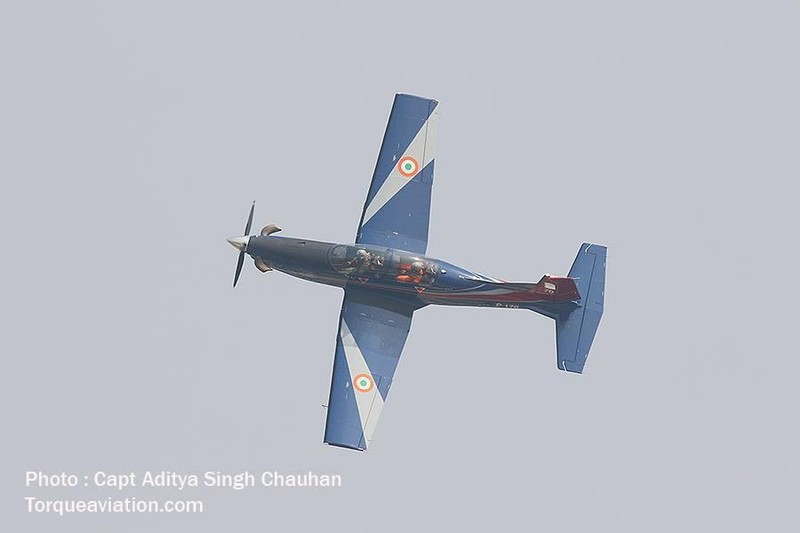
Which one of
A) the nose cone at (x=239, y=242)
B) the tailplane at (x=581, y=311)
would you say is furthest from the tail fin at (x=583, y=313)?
the nose cone at (x=239, y=242)

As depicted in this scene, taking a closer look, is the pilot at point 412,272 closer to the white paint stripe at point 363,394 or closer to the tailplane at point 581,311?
the white paint stripe at point 363,394

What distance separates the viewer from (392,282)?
3384cm

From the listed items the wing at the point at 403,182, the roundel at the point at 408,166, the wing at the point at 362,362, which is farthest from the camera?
the roundel at the point at 408,166

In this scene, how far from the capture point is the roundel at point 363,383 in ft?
110

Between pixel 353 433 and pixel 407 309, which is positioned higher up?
pixel 407 309

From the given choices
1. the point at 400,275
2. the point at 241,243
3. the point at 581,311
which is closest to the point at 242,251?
the point at 241,243

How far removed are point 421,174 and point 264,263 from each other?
379 centimetres

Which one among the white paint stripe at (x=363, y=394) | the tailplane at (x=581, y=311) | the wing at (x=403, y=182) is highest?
the wing at (x=403, y=182)

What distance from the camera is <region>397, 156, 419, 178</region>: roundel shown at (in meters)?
34.5

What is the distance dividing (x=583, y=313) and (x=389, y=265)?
4120 millimetres

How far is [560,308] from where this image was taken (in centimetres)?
3384

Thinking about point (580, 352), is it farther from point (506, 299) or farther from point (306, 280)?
point (306, 280)

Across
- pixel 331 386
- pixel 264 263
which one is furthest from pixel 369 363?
pixel 264 263

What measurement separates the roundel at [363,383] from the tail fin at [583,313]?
12.8ft
